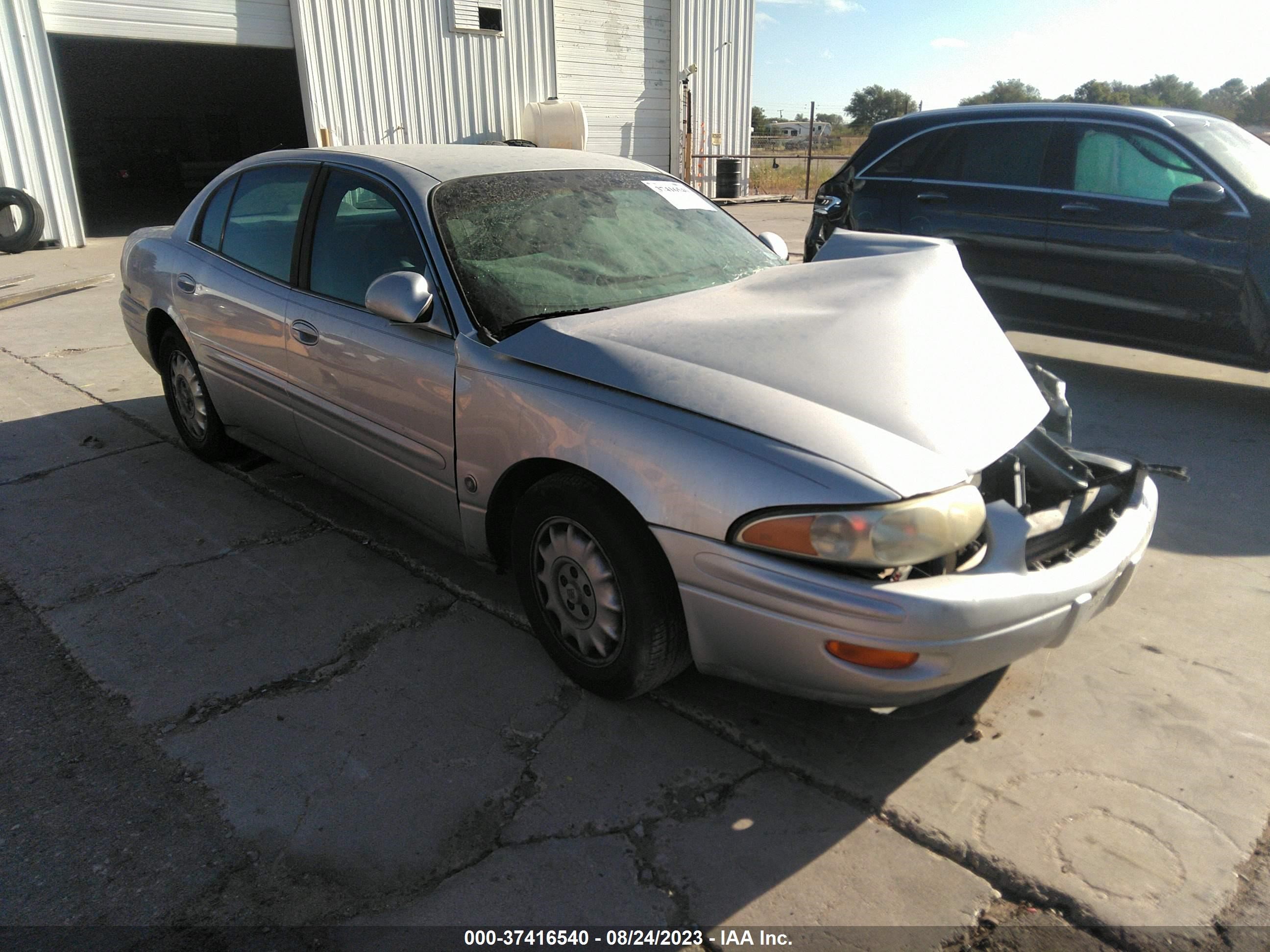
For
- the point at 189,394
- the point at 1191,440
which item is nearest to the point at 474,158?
the point at 189,394

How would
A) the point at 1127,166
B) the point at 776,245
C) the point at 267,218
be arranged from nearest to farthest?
the point at 267,218 < the point at 776,245 < the point at 1127,166

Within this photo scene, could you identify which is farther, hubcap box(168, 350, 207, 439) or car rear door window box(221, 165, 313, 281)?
hubcap box(168, 350, 207, 439)

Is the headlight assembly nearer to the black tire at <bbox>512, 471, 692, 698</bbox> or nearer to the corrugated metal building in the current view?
the black tire at <bbox>512, 471, 692, 698</bbox>

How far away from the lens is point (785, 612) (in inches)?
85.7

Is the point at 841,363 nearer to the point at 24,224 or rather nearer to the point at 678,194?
the point at 678,194

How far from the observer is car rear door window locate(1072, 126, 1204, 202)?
17.8 feet

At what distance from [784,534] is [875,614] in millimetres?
277

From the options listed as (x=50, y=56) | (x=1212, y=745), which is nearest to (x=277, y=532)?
(x=1212, y=745)

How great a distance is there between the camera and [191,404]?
181 inches

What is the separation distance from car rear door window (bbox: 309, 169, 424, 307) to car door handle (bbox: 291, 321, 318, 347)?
139mm

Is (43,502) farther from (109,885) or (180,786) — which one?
(109,885)

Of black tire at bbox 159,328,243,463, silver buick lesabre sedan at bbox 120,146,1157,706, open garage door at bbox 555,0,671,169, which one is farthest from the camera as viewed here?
open garage door at bbox 555,0,671,169

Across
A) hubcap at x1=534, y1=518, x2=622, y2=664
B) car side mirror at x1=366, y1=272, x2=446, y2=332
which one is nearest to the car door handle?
car side mirror at x1=366, y1=272, x2=446, y2=332

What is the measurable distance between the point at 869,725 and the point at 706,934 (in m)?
0.91
